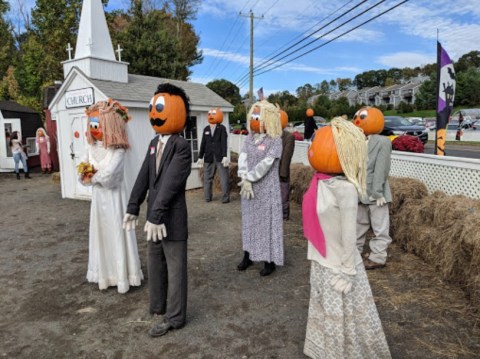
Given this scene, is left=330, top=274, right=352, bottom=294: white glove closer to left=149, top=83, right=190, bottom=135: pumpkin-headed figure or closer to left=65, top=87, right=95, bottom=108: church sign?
left=149, top=83, right=190, bottom=135: pumpkin-headed figure

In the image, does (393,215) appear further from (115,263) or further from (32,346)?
(32,346)

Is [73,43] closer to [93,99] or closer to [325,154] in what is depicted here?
[93,99]

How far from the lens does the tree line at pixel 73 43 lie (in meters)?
17.5

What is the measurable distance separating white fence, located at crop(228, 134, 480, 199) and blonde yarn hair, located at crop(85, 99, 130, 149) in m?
4.34

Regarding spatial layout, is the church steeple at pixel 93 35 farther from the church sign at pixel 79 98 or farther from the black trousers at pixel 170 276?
the black trousers at pixel 170 276

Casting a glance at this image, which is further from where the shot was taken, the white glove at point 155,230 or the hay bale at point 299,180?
the hay bale at point 299,180

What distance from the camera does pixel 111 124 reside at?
3.97 metres

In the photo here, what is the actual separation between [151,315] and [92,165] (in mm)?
1705

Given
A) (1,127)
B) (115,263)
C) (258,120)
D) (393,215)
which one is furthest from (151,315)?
(1,127)

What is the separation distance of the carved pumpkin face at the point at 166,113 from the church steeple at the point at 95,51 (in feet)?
23.7

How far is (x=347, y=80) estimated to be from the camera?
112 m

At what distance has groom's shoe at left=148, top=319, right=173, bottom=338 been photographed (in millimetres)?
3234

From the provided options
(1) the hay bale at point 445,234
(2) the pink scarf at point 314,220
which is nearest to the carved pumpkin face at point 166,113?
(2) the pink scarf at point 314,220

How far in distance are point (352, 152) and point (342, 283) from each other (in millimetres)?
844
